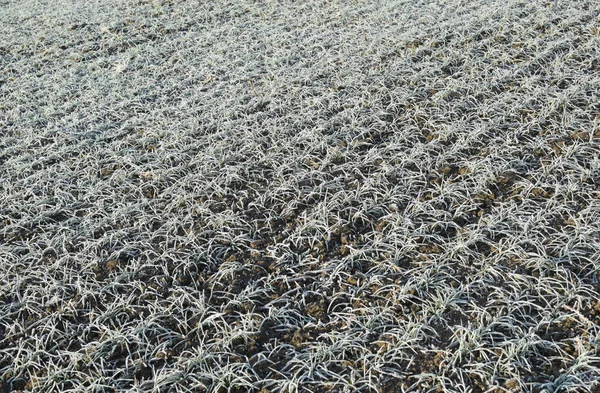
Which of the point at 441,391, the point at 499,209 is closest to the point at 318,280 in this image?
the point at 441,391

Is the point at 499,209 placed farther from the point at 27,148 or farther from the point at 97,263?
the point at 27,148

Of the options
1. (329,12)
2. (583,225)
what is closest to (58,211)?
(583,225)

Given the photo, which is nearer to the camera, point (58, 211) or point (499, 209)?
point (499, 209)

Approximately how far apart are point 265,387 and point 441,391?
2.97 ft

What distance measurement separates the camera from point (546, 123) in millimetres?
5043

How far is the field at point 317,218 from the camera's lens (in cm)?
301

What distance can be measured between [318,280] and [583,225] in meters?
1.83

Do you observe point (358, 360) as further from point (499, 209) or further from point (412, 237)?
point (499, 209)

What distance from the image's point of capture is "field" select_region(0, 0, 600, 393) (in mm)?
3014

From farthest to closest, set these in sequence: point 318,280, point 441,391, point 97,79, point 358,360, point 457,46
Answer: point 97,79 → point 457,46 → point 318,280 → point 358,360 → point 441,391

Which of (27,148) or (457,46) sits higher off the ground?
(27,148)

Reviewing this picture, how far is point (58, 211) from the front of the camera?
178 inches

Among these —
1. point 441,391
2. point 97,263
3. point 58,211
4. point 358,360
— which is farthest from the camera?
point 58,211

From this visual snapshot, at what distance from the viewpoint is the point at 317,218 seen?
4.10m
